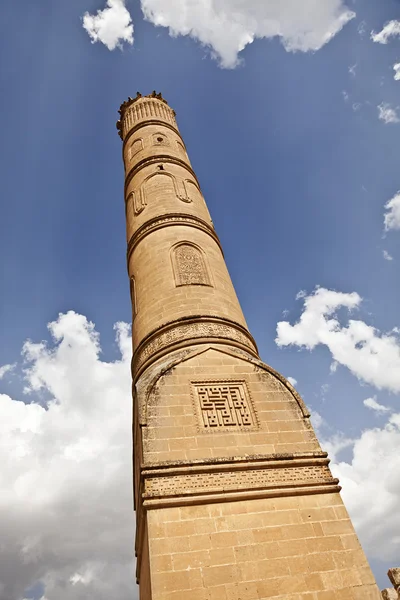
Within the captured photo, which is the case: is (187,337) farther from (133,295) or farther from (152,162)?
(152,162)

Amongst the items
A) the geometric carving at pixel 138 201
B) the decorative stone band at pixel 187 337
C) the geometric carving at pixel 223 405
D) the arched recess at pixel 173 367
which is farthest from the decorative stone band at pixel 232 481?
the geometric carving at pixel 138 201

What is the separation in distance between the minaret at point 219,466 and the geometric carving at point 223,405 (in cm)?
1

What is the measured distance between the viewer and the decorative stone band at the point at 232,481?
424 cm

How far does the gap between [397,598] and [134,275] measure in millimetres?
5735

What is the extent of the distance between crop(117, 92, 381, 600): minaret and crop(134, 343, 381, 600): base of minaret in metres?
0.01

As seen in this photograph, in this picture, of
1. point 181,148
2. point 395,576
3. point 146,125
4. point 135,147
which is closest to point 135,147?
point 135,147

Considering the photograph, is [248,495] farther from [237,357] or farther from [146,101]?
[146,101]

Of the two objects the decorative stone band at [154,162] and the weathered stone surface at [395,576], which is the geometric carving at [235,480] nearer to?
the weathered stone surface at [395,576]

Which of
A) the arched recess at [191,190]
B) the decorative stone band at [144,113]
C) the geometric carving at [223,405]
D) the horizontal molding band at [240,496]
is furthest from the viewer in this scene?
the decorative stone band at [144,113]

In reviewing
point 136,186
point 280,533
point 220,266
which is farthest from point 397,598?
point 136,186

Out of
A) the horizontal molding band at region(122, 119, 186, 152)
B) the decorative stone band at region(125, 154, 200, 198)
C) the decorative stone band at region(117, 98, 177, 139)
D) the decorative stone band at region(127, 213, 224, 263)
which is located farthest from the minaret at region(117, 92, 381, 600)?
the decorative stone band at region(117, 98, 177, 139)

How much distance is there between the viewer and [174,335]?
6180 mm

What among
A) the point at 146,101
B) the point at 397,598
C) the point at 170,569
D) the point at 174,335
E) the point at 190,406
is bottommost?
the point at 397,598

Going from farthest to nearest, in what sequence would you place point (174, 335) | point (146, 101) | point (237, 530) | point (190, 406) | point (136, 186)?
1. point (146, 101)
2. point (136, 186)
3. point (174, 335)
4. point (190, 406)
5. point (237, 530)
